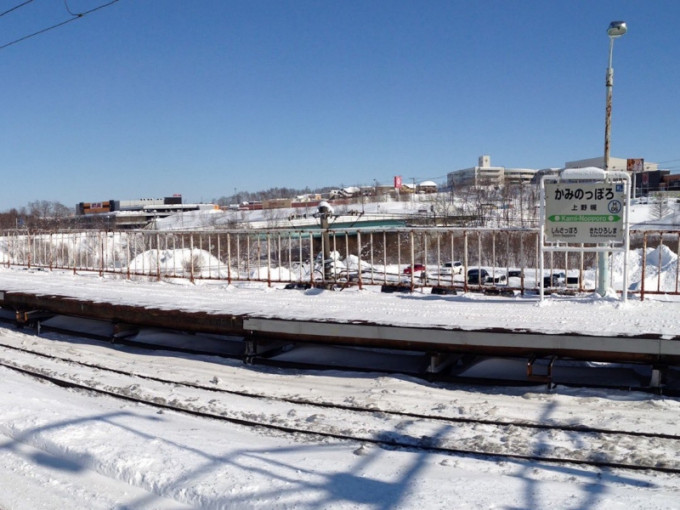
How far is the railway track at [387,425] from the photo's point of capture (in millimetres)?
5129

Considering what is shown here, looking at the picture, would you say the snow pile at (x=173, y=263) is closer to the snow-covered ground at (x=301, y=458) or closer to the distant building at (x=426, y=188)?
the snow-covered ground at (x=301, y=458)

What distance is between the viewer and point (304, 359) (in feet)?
29.3

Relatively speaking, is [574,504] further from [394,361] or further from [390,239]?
[390,239]

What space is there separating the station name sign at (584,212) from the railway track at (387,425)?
3.42 meters

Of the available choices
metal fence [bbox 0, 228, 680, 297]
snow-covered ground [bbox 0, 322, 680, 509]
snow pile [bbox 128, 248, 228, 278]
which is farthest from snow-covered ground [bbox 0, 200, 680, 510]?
snow pile [bbox 128, 248, 228, 278]

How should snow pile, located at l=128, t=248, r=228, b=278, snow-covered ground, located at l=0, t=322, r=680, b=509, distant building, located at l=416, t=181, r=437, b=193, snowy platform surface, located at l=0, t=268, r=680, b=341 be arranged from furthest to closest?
distant building, located at l=416, t=181, r=437, b=193 → snow pile, located at l=128, t=248, r=228, b=278 → snowy platform surface, located at l=0, t=268, r=680, b=341 → snow-covered ground, located at l=0, t=322, r=680, b=509

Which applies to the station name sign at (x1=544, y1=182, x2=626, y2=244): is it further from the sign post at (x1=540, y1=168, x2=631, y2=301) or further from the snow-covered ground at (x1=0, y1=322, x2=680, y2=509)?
the snow-covered ground at (x1=0, y1=322, x2=680, y2=509)

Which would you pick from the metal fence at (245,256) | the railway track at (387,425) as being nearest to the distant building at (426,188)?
the metal fence at (245,256)

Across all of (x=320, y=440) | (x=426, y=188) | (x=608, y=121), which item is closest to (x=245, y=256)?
(x=608, y=121)

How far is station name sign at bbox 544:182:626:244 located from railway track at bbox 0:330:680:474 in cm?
342

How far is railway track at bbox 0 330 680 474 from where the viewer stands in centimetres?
513

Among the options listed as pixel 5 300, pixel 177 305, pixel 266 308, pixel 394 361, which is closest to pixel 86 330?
pixel 5 300

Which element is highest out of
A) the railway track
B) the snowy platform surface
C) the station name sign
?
the station name sign

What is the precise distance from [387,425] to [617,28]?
7.37 metres
